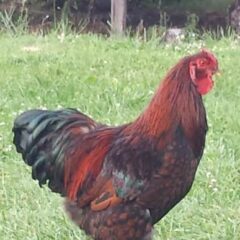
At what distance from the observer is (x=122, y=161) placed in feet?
13.5

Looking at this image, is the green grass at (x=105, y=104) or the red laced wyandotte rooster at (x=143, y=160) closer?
the red laced wyandotte rooster at (x=143, y=160)

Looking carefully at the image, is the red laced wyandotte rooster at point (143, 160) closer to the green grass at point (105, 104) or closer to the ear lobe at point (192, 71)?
the ear lobe at point (192, 71)

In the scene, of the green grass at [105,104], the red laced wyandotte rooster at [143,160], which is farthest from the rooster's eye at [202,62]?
the green grass at [105,104]

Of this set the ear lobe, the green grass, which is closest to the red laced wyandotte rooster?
the ear lobe

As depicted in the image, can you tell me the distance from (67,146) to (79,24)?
835cm

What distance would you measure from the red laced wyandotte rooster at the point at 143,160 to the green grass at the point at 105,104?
0.52 m

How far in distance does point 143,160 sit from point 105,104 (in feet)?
8.90

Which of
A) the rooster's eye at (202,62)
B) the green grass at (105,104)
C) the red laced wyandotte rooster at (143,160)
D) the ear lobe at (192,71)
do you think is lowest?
the green grass at (105,104)

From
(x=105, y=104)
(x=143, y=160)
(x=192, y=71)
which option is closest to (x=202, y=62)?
(x=192, y=71)

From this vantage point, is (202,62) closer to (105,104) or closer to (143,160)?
(143,160)

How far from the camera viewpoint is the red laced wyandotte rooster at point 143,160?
4.07 metres

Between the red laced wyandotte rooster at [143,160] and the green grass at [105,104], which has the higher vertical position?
the red laced wyandotte rooster at [143,160]

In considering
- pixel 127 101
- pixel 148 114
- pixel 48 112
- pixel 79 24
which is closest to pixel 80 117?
pixel 48 112

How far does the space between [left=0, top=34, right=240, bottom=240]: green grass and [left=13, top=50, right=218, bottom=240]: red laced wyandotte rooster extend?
52cm
